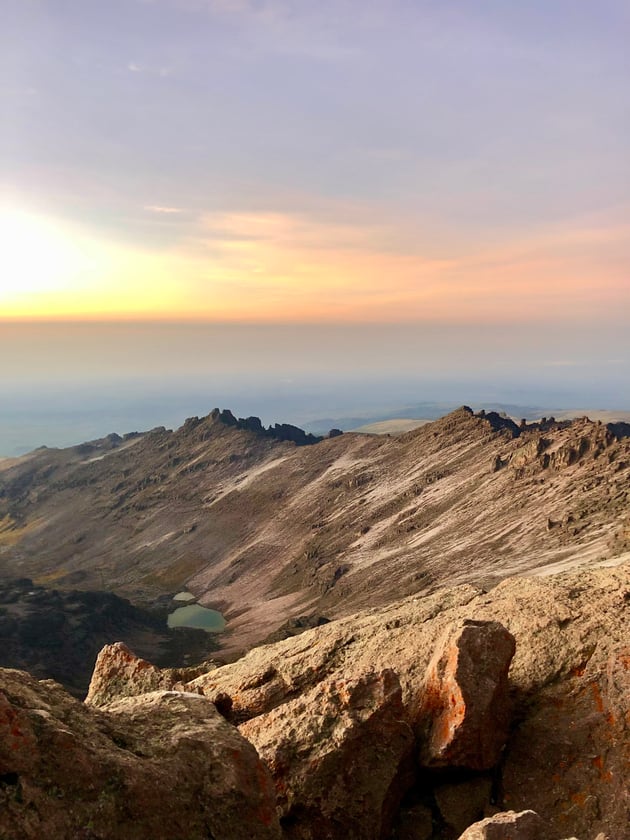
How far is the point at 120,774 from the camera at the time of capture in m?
11.1

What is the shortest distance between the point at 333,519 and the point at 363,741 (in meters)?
112

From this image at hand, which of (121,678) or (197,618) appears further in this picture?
(197,618)

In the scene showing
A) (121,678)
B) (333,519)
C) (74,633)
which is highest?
(121,678)

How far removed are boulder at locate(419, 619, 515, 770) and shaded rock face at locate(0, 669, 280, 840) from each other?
18.1 ft

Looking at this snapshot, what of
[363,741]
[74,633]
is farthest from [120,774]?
[74,633]

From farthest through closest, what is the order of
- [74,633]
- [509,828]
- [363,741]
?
[74,633] → [363,741] → [509,828]

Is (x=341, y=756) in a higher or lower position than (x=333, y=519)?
higher

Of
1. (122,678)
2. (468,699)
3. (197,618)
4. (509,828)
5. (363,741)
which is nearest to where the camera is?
(509,828)

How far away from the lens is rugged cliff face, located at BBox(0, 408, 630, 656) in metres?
85.3

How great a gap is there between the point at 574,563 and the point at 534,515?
2639 cm

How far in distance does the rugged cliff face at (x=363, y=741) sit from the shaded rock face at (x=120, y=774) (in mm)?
33

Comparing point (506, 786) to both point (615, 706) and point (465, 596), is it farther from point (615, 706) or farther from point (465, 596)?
point (465, 596)

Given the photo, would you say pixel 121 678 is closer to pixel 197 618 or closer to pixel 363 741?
pixel 363 741

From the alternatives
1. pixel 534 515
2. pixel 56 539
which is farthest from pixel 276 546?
pixel 56 539
